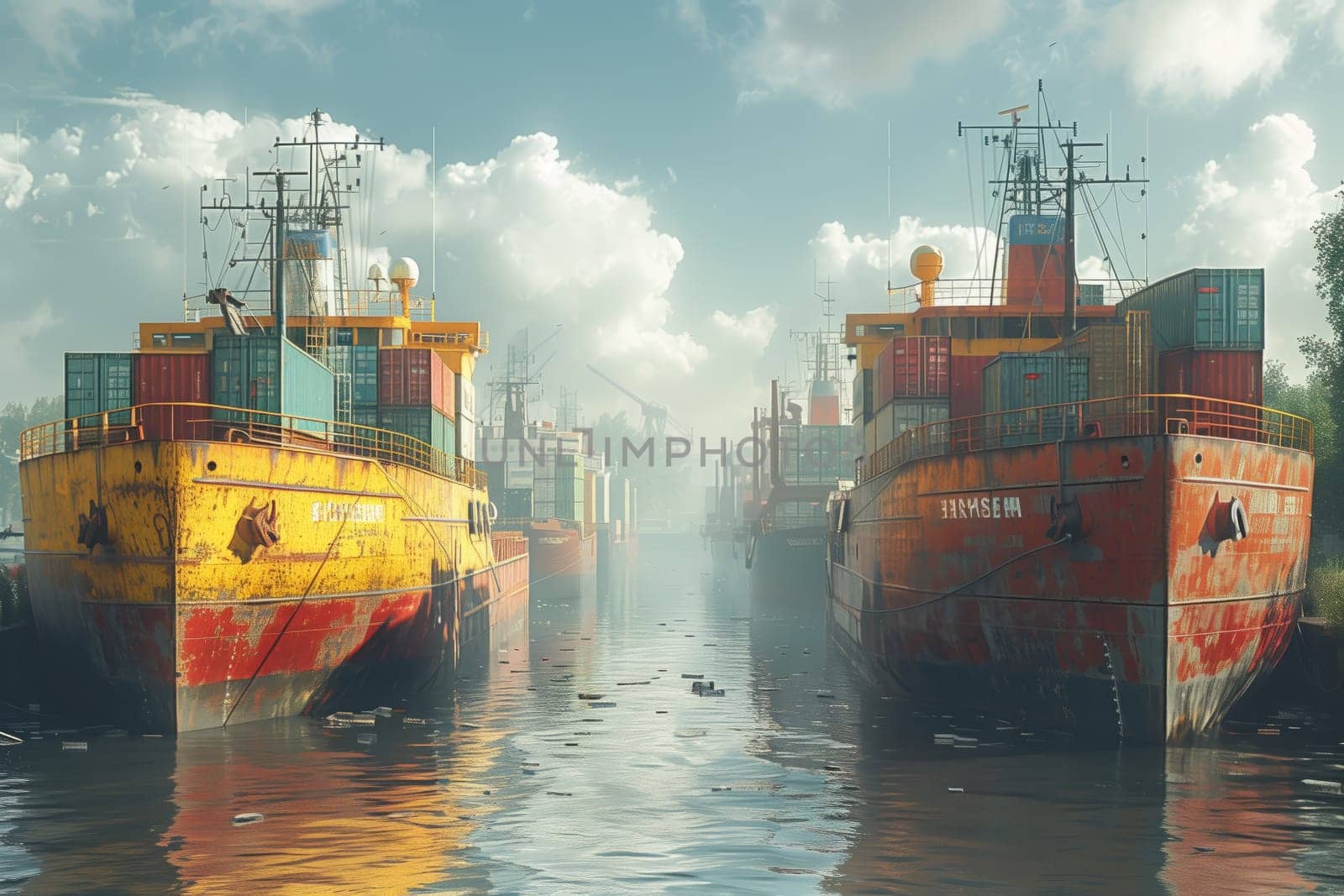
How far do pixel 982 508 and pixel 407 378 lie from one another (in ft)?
65.7

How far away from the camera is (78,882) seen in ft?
43.4

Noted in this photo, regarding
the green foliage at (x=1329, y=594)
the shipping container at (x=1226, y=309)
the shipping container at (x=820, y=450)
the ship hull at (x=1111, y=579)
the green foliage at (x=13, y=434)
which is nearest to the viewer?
the ship hull at (x=1111, y=579)

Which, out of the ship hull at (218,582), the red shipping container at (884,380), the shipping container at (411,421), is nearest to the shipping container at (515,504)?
the red shipping container at (884,380)

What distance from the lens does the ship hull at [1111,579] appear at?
67.8 feet

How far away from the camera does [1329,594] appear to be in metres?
26.2

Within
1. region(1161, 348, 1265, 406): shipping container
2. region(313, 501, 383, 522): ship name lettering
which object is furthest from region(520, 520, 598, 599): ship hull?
region(1161, 348, 1265, 406): shipping container

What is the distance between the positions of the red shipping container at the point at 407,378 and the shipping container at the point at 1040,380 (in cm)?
1786

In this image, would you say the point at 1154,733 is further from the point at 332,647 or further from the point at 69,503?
the point at 69,503

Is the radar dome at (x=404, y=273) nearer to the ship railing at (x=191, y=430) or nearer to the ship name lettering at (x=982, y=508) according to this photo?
the ship railing at (x=191, y=430)

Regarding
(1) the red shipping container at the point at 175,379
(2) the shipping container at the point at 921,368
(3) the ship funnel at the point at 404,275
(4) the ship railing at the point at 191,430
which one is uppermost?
(3) the ship funnel at the point at 404,275

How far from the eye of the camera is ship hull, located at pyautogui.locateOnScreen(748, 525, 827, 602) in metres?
64.5

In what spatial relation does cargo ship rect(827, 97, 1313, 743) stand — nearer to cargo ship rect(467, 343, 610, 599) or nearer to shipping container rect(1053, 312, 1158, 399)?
shipping container rect(1053, 312, 1158, 399)

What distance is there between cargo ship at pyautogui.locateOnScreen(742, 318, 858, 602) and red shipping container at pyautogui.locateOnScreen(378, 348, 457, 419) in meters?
27.5

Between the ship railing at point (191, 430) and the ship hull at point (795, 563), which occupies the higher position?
the ship railing at point (191, 430)
